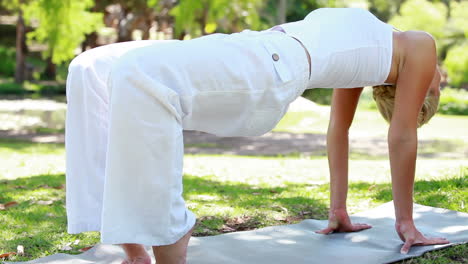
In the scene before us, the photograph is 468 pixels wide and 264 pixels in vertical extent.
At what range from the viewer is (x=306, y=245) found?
3320 mm

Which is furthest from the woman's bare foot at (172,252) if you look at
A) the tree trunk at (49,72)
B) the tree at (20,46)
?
the tree trunk at (49,72)

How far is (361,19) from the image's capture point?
290cm

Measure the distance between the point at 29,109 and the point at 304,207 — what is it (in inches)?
566

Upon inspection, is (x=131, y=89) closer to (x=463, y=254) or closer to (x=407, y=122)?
(x=407, y=122)

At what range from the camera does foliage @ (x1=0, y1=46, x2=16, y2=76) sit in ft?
87.8

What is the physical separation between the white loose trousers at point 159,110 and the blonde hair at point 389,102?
34.4 inches

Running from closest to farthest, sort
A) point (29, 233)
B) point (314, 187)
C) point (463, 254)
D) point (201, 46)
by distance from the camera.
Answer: point (201, 46), point (463, 254), point (29, 233), point (314, 187)

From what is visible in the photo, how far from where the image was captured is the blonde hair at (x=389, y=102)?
3309 mm

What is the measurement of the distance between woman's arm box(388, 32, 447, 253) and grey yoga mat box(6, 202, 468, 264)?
0.16m

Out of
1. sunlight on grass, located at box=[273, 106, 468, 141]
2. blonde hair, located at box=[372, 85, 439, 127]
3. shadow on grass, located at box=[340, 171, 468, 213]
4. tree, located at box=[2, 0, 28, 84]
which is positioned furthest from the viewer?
tree, located at box=[2, 0, 28, 84]

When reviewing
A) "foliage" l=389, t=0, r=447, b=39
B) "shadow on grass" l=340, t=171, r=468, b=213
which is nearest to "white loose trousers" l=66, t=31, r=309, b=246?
"shadow on grass" l=340, t=171, r=468, b=213

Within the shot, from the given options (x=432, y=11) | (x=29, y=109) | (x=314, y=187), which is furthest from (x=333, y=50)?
(x=432, y=11)

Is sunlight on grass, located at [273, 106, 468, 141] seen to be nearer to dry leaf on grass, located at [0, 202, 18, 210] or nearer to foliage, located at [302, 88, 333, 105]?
foliage, located at [302, 88, 333, 105]

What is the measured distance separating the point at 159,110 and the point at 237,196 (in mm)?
2685
